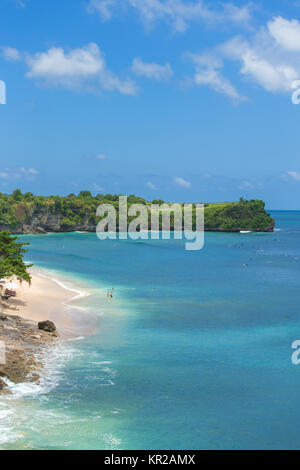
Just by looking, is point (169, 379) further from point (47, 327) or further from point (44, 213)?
point (44, 213)

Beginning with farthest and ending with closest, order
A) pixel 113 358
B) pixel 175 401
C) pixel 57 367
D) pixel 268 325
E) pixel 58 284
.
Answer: pixel 58 284 < pixel 268 325 < pixel 113 358 < pixel 57 367 < pixel 175 401

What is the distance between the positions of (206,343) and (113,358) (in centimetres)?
834

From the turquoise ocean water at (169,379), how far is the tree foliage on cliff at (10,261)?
6765mm

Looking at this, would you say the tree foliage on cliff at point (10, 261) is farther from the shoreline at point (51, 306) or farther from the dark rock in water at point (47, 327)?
the dark rock in water at point (47, 327)

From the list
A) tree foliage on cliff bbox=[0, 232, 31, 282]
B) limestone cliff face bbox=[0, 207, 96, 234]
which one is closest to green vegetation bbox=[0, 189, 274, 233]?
limestone cliff face bbox=[0, 207, 96, 234]

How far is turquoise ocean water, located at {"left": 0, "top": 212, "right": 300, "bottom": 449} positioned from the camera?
2270cm

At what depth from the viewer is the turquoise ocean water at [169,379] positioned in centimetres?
2270

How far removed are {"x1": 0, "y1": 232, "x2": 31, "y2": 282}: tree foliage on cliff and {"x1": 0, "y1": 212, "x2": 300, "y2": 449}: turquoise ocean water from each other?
6.77 m

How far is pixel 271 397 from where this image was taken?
89.7ft

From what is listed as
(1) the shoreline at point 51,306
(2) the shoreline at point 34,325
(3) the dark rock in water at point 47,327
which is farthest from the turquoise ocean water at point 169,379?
(3) the dark rock in water at point 47,327

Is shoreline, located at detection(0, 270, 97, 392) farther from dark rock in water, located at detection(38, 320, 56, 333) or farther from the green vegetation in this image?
the green vegetation
